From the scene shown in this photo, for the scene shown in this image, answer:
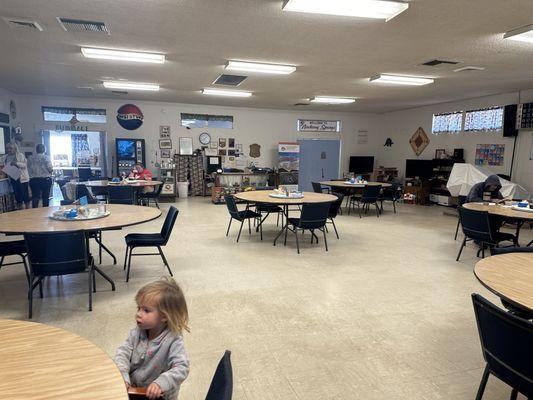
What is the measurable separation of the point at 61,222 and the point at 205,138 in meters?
8.45

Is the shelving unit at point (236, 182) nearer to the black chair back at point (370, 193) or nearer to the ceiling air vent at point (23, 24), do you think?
the black chair back at point (370, 193)

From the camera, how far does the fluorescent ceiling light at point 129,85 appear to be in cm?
796

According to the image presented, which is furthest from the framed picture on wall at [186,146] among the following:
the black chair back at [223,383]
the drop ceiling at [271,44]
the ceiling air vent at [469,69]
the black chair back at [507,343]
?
the black chair back at [223,383]

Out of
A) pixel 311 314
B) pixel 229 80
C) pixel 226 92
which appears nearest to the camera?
pixel 311 314

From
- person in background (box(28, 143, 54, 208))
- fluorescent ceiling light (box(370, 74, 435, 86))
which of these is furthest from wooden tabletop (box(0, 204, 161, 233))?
fluorescent ceiling light (box(370, 74, 435, 86))

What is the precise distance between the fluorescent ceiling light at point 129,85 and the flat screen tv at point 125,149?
2429mm

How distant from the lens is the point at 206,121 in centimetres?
1180

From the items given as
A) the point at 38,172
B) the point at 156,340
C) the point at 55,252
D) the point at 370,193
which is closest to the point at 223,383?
the point at 156,340

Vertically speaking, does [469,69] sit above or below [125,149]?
above

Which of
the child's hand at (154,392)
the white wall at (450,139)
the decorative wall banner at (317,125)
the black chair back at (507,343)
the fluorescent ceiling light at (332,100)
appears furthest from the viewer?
the decorative wall banner at (317,125)

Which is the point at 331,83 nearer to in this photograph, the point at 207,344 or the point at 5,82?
the point at 207,344

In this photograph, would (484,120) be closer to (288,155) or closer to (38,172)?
(288,155)

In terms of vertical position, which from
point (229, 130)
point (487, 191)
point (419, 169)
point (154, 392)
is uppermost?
point (229, 130)

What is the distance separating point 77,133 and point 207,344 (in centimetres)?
992
